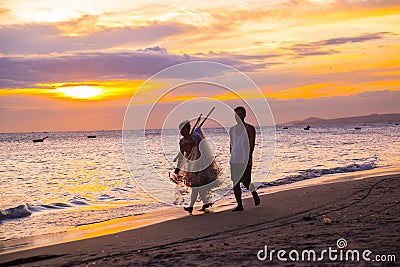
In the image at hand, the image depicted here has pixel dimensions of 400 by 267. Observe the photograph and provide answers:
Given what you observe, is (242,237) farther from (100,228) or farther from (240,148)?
(100,228)

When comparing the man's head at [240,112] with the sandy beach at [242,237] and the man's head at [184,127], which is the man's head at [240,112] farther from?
the sandy beach at [242,237]

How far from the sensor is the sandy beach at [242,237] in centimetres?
620

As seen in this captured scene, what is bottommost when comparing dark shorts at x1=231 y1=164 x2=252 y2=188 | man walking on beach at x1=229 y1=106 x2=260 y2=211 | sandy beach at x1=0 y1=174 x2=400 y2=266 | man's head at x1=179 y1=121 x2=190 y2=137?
sandy beach at x1=0 y1=174 x2=400 y2=266

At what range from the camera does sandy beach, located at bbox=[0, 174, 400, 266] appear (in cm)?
620

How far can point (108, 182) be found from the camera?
69.7 ft

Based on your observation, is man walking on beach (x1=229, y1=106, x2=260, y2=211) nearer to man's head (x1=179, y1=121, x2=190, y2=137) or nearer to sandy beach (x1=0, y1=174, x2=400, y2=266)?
sandy beach (x1=0, y1=174, x2=400, y2=266)

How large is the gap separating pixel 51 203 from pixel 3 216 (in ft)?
8.27

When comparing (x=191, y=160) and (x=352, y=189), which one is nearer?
(x=191, y=160)

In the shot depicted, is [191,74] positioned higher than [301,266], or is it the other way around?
[191,74]

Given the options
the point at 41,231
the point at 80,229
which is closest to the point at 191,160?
the point at 80,229

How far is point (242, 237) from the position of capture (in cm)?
752

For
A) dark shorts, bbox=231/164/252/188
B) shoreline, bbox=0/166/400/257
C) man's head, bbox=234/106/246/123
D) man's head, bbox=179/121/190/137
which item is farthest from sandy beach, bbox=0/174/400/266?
man's head, bbox=234/106/246/123

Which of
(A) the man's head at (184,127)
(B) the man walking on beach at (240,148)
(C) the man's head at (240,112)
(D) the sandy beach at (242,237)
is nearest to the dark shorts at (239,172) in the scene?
(B) the man walking on beach at (240,148)

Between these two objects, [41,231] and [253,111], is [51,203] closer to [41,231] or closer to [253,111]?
[41,231]
